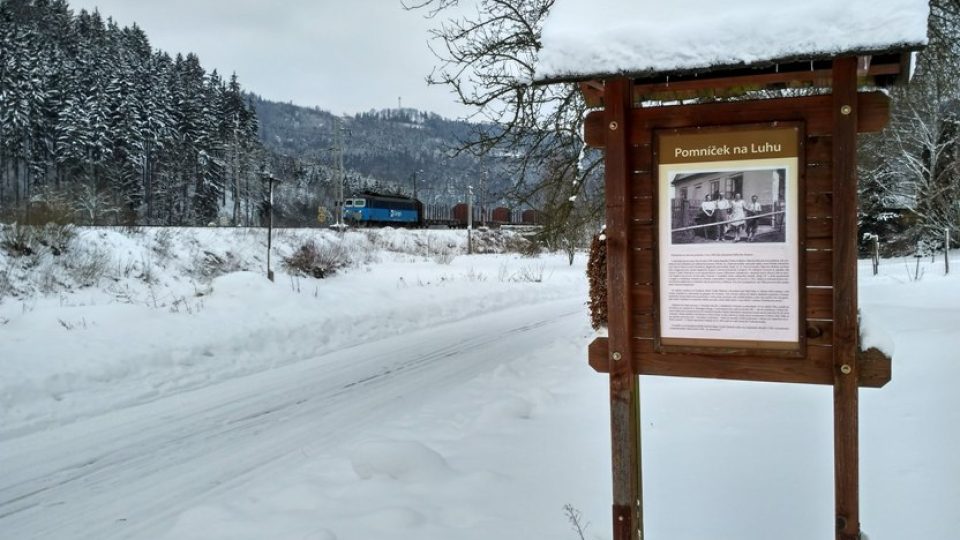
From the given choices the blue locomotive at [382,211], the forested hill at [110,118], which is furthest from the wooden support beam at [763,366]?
the forested hill at [110,118]

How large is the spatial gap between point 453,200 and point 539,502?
122207mm

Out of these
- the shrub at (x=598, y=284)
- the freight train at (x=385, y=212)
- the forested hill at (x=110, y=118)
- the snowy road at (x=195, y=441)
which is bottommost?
the snowy road at (x=195, y=441)

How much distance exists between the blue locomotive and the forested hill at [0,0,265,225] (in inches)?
458

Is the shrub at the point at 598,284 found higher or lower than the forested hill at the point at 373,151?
lower

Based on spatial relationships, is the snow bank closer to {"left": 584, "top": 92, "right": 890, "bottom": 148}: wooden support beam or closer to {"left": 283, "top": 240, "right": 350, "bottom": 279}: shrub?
{"left": 283, "top": 240, "right": 350, "bottom": 279}: shrub

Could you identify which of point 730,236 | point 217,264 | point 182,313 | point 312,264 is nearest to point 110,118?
point 217,264

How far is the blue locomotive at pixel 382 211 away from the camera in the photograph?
46.8 m

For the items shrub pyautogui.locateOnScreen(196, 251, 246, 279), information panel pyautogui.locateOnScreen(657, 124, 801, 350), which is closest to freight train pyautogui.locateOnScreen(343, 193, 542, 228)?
shrub pyautogui.locateOnScreen(196, 251, 246, 279)

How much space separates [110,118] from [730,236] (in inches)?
2395

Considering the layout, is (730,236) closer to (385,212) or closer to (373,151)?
(385,212)

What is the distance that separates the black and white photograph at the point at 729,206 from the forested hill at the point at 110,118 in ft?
153

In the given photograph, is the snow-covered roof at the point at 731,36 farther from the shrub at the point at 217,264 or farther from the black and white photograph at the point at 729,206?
the shrub at the point at 217,264

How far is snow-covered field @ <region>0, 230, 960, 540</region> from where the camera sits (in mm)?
4035

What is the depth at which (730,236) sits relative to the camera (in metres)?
3.01
